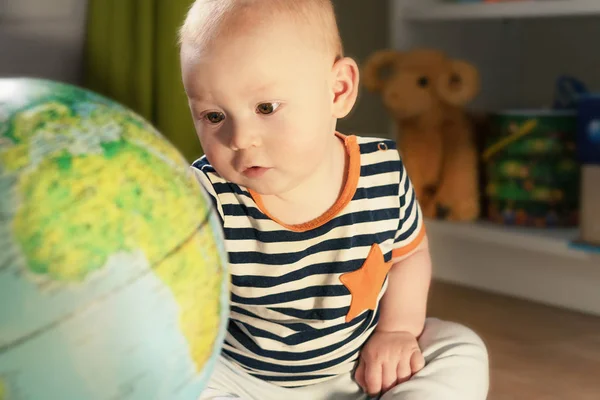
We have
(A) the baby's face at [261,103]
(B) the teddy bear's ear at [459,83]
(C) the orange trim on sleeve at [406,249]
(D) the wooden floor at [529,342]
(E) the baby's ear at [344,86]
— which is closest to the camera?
(A) the baby's face at [261,103]

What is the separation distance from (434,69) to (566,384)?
79 centimetres

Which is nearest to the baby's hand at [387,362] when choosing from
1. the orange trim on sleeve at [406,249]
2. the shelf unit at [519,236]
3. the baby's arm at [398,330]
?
the baby's arm at [398,330]

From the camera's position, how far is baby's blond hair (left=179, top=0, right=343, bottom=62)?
0.84 metres

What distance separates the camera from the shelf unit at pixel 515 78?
5.32 ft

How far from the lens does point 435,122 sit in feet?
5.98

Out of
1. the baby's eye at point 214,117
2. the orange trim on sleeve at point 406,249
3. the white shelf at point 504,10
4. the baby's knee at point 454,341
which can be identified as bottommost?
the baby's knee at point 454,341

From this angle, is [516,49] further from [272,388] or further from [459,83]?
[272,388]

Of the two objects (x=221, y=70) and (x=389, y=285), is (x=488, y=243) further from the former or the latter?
(x=221, y=70)

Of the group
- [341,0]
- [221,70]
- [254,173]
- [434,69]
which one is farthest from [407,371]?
[341,0]

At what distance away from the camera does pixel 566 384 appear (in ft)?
4.14

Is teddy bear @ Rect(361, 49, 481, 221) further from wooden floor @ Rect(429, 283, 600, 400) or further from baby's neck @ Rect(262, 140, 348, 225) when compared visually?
baby's neck @ Rect(262, 140, 348, 225)

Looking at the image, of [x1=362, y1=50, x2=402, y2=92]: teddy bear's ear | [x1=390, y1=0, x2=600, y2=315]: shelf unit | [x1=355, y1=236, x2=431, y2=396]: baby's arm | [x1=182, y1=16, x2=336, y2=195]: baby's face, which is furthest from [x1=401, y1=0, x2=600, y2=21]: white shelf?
[x1=182, y1=16, x2=336, y2=195]: baby's face

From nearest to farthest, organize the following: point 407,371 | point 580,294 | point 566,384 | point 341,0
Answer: point 407,371 → point 566,384 → point 580,294 → point 341,0

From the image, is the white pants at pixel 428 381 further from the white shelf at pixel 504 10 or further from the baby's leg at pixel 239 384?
Result: the white shelf at pixel 504 10
